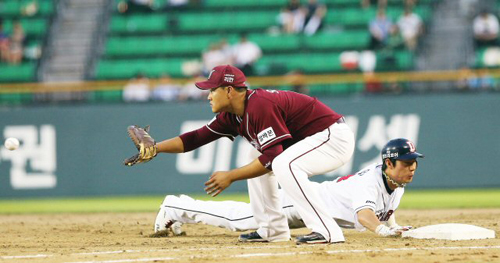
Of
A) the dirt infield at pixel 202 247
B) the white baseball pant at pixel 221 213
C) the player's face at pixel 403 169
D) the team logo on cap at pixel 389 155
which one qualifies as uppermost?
the team logo on cap at pixel 389 155

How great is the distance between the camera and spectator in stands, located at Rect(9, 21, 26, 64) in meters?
19.2

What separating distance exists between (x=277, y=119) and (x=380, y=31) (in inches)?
434

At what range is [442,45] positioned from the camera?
1838 centimetres

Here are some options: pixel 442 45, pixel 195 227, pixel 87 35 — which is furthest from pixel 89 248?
pixel 87 35

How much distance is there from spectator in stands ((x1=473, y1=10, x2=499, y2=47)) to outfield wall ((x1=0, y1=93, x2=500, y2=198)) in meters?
2.62

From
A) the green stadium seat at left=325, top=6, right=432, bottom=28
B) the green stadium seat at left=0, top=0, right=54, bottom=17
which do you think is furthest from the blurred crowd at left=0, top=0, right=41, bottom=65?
the green stadium seat at left=325, top=6, right=432, bottom=28

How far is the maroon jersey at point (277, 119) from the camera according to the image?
7.01 m

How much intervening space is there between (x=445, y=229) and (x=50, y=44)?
1453 centimetres

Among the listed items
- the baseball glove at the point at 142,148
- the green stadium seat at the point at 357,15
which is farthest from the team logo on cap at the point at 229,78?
the green stadium seat at the point at 357,15

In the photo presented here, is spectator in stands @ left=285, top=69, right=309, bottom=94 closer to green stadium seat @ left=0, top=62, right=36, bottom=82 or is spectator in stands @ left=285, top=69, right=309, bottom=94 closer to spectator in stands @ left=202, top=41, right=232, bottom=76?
spectator in stands @ left=202, top=41, right=232, bottom=76

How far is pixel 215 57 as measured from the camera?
57.4 ft

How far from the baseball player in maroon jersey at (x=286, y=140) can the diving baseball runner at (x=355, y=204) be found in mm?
242

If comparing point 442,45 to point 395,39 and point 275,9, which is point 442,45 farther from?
point 275,9

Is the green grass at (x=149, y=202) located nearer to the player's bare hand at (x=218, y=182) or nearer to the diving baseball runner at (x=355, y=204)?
the diving baseball runner at (x=355, y=204)
